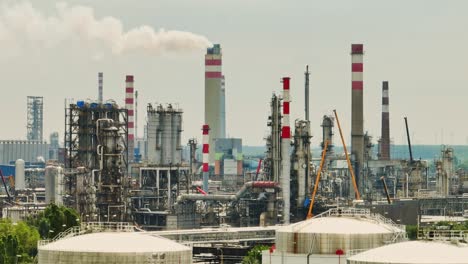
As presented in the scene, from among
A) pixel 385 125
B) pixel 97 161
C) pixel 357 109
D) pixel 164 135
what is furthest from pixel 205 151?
pixel 385 125

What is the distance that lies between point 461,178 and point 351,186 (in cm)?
2262

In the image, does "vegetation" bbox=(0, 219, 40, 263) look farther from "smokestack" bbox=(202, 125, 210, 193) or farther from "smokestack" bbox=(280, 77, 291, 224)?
"smokestack" bbox=(202, 125, 210, 193)

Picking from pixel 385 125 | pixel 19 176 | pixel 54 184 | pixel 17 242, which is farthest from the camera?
pixel 385 125

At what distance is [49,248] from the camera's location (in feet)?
166

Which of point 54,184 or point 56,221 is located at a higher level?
point 54,184

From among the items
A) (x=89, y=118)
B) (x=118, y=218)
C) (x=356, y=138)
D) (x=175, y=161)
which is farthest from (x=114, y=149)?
(x=356, y=138)

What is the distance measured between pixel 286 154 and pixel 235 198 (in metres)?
6.33

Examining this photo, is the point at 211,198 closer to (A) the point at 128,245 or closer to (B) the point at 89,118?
(B) the point at 89,118

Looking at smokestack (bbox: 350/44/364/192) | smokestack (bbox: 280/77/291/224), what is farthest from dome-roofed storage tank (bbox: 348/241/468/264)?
smokestack (bbox: 350/44/364/192)

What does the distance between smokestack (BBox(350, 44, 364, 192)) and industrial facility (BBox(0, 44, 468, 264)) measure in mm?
85

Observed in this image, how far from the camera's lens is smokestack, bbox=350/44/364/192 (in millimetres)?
125938

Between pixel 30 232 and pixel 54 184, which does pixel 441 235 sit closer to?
pixel 30 232

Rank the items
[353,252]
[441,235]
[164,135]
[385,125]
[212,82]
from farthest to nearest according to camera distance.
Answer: [212,82], [385,125], [164,135], [353,252], [441,235]

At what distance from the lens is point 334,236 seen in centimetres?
5838
